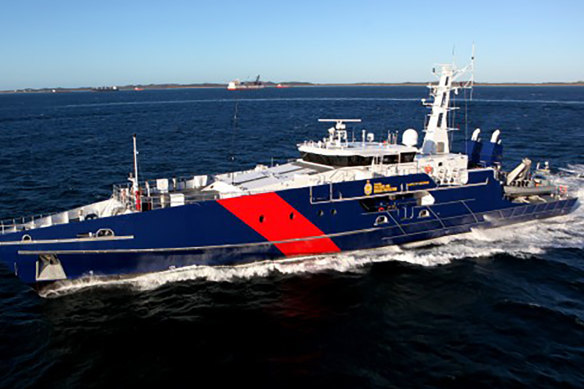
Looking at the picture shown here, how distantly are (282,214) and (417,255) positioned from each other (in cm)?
622

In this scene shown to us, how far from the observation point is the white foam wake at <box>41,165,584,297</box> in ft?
48.4

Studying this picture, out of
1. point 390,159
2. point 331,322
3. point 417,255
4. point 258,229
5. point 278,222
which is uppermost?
point 390,159

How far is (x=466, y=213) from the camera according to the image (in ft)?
62.6

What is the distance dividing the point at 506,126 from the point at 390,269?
48186 millimetres

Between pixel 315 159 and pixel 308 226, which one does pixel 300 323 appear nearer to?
pixel 308 226

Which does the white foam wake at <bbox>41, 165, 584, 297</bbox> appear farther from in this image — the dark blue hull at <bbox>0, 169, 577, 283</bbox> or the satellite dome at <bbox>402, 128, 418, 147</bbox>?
the satellite dome at <bbox>402, 128, 418, 147</bbox>

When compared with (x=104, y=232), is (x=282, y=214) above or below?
above

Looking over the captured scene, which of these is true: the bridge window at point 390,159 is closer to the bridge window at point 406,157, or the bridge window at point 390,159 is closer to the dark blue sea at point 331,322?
the bridge window at point 406,157

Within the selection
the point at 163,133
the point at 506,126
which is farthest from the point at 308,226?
the point at 506,126

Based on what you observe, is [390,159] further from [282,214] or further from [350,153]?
[282,214]

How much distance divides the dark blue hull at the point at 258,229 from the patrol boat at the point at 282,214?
0.12 ft

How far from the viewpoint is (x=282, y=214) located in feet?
50.2

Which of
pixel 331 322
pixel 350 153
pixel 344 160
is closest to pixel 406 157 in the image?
pixel 350 153

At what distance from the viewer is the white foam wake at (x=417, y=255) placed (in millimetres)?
14742
